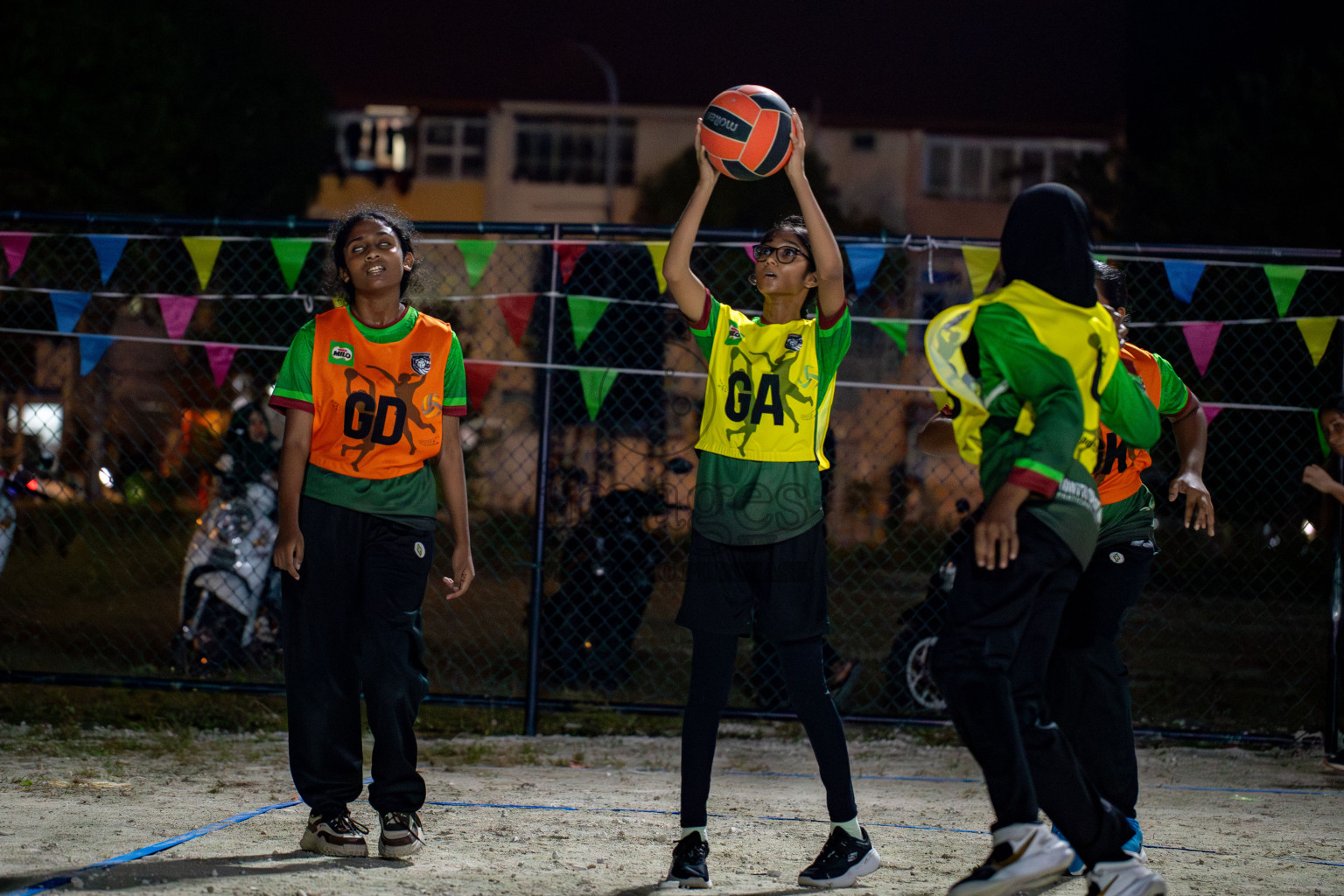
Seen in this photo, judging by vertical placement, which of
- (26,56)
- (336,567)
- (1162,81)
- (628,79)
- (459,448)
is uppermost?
(628,79)

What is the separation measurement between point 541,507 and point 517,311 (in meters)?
0.97

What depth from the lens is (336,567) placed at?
3934mm

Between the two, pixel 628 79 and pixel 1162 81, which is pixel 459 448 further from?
pixel 628 79

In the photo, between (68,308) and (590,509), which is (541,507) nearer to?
(590,509)

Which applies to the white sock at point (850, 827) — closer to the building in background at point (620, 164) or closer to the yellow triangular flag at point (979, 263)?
the yellow triangular flag at point (979, 263)

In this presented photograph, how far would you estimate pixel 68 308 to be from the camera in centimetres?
634

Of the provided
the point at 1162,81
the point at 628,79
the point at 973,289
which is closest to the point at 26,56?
the point at 973,289

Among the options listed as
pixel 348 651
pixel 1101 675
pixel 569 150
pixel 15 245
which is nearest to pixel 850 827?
pixel 1101 675

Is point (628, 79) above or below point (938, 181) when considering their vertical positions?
above

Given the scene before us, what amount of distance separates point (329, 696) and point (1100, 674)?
7.64 ft

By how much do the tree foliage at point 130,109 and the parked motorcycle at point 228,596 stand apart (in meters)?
10.3

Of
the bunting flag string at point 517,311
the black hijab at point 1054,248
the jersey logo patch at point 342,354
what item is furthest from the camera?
the bunting flag string at point 517,311

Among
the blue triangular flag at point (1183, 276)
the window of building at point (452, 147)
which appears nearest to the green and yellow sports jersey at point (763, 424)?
the blue triangular flag at point (1183, 276)

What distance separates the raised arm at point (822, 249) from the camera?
3773mm
